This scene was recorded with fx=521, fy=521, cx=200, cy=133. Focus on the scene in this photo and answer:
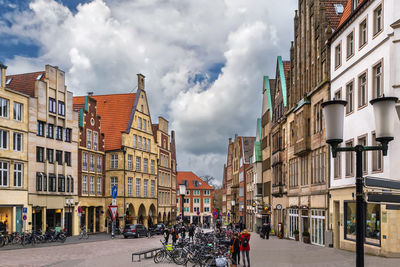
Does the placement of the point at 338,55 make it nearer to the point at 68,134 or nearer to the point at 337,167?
the point at 337,167

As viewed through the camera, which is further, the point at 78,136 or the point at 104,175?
the point at 104,175

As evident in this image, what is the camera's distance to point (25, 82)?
51031 millimetres

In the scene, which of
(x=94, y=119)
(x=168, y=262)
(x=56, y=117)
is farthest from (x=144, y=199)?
(x=168, y=262)

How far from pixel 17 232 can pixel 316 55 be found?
91.6 ft

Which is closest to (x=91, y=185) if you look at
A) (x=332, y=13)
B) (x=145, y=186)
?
(x=145, y=186)

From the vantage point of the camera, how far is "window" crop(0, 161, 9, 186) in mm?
43197

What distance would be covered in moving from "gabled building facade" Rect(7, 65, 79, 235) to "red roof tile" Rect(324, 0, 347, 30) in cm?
2742

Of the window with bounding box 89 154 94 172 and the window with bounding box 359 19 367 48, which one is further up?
the window with bounding box 359 19 367 48

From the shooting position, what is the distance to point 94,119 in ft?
206

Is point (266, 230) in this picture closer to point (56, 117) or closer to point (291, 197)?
point (291, 197)

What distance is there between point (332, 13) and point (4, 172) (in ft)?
95.7

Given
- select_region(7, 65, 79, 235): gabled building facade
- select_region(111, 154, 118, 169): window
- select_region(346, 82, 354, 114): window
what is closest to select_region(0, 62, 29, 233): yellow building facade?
select_region(7, 65, 79, 235): gabled building facade

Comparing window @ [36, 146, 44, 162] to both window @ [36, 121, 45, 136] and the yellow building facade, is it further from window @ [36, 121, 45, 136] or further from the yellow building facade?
the yellow building facade

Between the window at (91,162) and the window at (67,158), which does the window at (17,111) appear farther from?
the window at (91,162)
